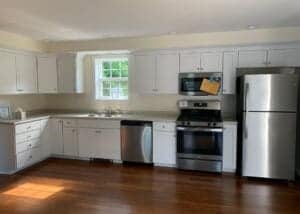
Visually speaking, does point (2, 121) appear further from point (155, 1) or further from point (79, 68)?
point (155, 1)

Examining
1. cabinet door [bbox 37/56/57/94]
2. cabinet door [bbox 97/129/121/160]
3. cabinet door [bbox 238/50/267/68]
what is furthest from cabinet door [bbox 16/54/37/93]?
cabinet door [bbox 238/50/267/68]

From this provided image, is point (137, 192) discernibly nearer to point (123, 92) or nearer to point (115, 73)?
point (123, 92)

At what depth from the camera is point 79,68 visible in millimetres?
5098

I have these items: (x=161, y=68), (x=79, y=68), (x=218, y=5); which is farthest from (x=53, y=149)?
(x=218, y=5)

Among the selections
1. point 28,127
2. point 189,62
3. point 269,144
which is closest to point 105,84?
point 28,127

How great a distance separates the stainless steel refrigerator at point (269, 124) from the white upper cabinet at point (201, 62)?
2.16ft

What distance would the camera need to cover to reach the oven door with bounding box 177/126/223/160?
13.2 feet

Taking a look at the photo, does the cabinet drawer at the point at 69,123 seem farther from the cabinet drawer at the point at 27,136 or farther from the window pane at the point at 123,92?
the window pane at the point at 123,92

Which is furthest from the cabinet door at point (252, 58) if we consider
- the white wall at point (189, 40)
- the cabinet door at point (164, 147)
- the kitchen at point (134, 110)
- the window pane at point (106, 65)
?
the window pane at point (106, 65)

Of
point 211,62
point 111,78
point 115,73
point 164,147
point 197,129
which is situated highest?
point 211,62

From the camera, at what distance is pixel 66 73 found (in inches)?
198

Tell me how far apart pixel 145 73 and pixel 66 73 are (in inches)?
64.7

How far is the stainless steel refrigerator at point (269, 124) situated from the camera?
3.55 metres

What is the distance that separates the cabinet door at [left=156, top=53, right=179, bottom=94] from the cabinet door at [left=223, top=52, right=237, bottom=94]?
0.81m
